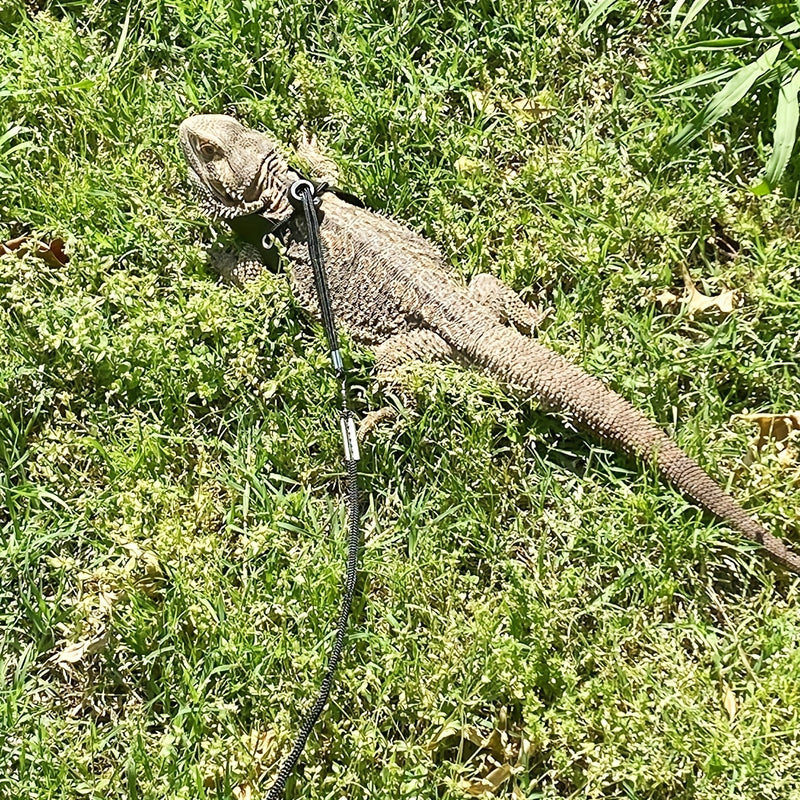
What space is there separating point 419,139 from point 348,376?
1.20 m

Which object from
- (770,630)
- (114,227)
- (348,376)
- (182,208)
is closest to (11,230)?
(114,227)

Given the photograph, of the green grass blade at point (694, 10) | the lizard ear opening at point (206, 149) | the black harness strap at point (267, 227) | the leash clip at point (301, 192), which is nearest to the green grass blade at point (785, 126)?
the green grass blade at point (694, 10)

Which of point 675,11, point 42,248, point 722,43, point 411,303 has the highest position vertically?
point 42,248

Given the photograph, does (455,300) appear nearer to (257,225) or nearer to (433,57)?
(257,225)

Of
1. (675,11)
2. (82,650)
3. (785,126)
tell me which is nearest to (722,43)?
(675,11)

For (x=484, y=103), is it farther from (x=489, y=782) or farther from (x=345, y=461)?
(x=489, y=782)

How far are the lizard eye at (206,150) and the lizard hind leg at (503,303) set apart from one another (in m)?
1.30

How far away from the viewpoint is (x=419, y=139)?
4406 mm

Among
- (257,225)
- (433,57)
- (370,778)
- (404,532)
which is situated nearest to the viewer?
(370,778)

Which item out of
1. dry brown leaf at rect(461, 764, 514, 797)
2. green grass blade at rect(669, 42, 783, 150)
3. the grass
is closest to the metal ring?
the grass

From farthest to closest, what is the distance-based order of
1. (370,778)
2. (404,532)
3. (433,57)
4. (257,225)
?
1. (433,57)
2. (257,225)
3. (404,532)
4. (370,778)

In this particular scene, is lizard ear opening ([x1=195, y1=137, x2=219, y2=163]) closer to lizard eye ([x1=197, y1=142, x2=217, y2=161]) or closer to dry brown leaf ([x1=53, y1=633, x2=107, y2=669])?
lizard eye ([x1=197, y1=142, x2=217, y2=161])

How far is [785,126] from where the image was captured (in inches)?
156

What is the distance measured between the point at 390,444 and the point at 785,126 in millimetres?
2143
